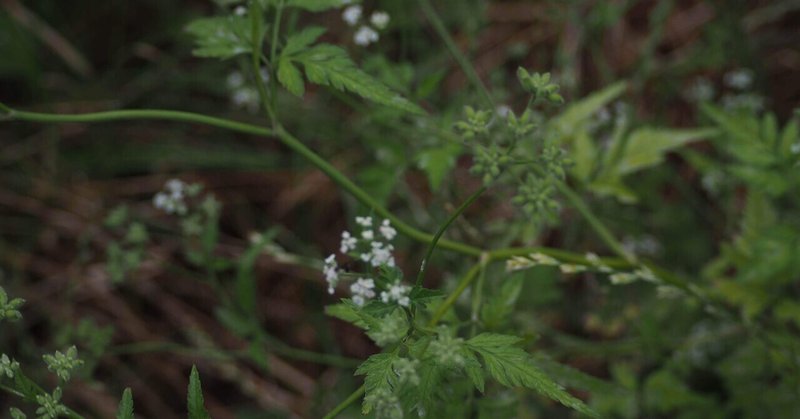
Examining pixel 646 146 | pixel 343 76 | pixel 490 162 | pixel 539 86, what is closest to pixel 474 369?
pixel 490 162

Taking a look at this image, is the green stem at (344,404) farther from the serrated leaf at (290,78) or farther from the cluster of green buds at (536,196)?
the serrated leaf at (290,78)

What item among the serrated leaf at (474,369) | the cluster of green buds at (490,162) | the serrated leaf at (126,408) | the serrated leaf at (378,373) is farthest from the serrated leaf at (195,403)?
the cluster of green buds at (490,162)

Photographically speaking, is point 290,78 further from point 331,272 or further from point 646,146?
point 646,146

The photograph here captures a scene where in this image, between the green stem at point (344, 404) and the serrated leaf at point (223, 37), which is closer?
the green stem at point (344, 404)

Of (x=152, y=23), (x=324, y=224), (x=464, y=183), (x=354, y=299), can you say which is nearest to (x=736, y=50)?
(x=464, y=183)

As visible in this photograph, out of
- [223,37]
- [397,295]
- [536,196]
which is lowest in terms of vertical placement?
[397,295]

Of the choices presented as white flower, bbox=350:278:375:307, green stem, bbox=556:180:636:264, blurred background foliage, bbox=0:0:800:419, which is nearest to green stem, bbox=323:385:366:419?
white flower, bbox=350:278:375:307
